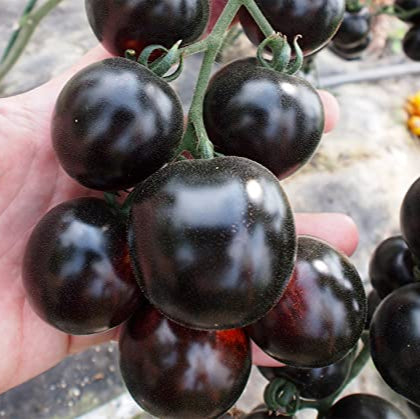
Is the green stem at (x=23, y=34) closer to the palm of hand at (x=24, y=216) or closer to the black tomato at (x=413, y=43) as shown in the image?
the palm of hand at (x=24, y=216)

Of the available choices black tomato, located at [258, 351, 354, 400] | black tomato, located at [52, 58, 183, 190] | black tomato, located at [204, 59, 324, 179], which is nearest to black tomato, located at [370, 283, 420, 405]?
black tomato, located at [258, 351, 354, 400]

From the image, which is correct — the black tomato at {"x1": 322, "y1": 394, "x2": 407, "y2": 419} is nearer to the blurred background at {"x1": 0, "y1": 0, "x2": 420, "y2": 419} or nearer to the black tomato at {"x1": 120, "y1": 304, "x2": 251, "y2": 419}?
the black tomato at {"x1": 120, "y1": 304, "x2": 251, "y2": 419}

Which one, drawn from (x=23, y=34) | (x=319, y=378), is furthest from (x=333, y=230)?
(x=23, y=34)

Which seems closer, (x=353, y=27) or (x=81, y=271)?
(x=81, y=271)

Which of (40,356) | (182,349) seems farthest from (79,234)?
(40,356)

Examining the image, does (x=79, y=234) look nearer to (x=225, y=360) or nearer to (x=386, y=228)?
(x=225, y=360)

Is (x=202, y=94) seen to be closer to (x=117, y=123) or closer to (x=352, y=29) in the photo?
(x=117, y=123)

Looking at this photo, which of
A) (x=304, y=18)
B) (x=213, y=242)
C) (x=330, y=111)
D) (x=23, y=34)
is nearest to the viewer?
(x=213, y=242)
